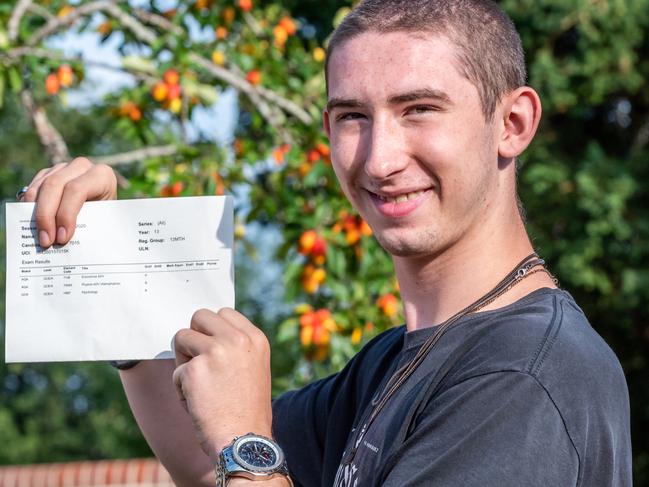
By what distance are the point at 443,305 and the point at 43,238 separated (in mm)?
578

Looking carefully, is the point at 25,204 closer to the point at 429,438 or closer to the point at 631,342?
the point at 429,438

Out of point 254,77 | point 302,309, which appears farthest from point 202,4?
point 302,309

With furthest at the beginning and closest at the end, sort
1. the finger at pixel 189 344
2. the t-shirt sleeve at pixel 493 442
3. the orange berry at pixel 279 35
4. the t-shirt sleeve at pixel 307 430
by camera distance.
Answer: the orange berry at pixel 279 35 < the t-shirt sleeve at pixel 307 430 < the finger at pixel 189 344 < the t-shirt sleeve at pixel 493 442

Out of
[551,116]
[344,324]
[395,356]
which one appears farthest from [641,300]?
[395,356]

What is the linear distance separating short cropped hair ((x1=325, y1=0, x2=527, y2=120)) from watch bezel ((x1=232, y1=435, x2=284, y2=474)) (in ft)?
1.69

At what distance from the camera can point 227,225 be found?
4.75 ft

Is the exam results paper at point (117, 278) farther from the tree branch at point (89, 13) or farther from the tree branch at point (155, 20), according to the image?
the tree branch at point (155, 20)

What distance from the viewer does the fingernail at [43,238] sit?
145cm

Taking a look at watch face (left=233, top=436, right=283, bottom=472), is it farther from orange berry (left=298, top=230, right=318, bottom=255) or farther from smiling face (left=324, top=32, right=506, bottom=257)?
orange berry (left=298, top=230, right=318, bottom=255)

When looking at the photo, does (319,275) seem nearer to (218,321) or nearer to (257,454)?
(218,321)

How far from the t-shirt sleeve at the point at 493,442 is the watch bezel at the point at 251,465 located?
0.17 meters

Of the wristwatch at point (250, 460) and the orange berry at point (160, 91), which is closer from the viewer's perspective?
the wristwatch at point (250, 460)

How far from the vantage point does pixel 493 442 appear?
109 centimetres

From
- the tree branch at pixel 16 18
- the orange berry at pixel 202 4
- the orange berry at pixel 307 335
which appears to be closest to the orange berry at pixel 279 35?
the orange berry at pixel 202 4
